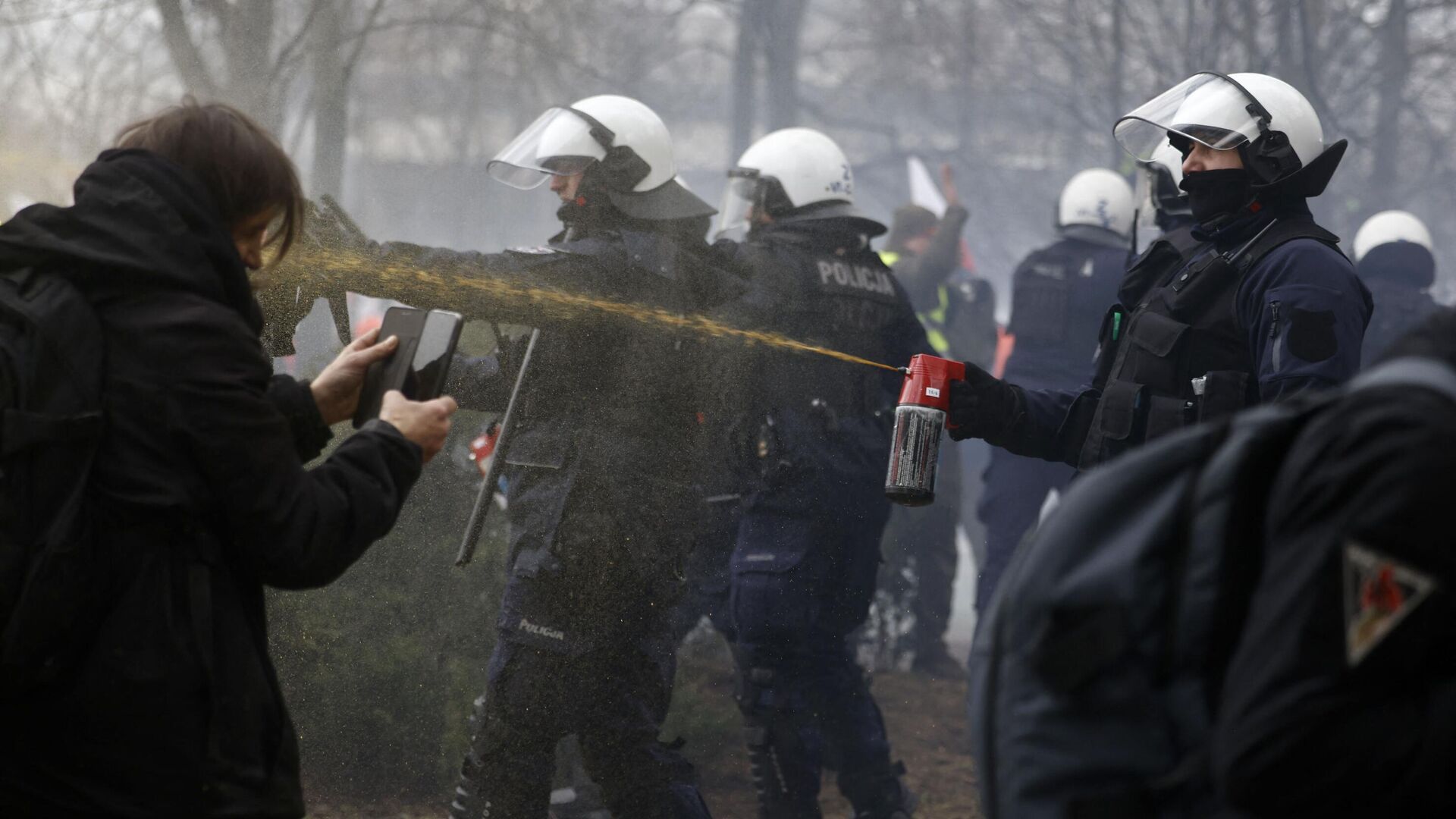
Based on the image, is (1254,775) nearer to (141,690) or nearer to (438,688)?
(141,690)

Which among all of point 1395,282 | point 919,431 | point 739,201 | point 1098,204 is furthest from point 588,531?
point 1395,282

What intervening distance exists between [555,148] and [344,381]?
6.07ft

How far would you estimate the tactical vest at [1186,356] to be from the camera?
10.1 feet

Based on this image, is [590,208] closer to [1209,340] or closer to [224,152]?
[1209,340]

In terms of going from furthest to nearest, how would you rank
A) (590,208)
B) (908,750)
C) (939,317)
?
(939,317), (908,750), (590,208)

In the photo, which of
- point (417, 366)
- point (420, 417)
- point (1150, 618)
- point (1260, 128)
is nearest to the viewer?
point (1150, 618)

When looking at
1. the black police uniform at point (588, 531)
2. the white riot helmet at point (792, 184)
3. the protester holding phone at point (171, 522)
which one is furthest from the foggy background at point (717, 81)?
the protester holding phone at point (171, 522)

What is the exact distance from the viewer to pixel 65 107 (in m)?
5.44

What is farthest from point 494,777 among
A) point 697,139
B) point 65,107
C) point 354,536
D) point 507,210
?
point 697,139

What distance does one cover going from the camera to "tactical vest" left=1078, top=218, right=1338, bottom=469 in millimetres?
3076

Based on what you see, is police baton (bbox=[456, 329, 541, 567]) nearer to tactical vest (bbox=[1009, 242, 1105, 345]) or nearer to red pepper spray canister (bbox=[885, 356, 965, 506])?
red pepper spray canister (bbox=[885, 356, 965, 506])

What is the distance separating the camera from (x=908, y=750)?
5523 mm

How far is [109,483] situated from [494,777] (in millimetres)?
1849

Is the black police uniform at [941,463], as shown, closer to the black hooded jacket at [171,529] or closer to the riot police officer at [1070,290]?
the riot police officer at [1070,290]
